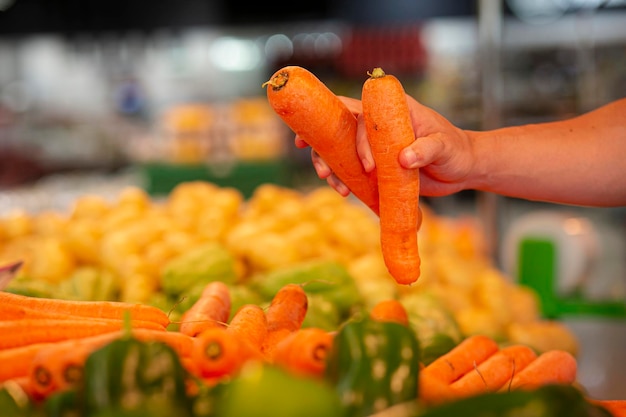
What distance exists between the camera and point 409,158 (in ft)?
5.04

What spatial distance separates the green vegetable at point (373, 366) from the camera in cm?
96

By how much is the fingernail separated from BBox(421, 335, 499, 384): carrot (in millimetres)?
404

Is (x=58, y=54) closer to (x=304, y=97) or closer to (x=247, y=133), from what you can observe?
(x=247, y=133)

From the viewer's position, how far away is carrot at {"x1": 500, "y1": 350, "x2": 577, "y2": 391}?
154 cm

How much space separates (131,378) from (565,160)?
135 cm

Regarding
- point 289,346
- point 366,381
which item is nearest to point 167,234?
point 289,346

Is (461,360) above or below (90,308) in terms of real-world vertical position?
below

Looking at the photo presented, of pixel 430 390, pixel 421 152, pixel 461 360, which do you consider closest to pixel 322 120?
pixel 421 152

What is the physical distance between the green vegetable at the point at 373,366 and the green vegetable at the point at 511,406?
0.52 ft

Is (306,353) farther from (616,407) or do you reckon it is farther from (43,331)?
(616,407)

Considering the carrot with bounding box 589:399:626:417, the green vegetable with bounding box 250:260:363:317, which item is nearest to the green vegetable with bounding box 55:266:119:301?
the green vegetable with bounding box 250:260:363:317

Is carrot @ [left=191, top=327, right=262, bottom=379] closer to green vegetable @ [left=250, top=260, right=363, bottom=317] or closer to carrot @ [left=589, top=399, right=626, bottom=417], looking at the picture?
carrot @ [left=589, top=399, right=626, bottom=417]

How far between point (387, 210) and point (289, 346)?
604 millimetres

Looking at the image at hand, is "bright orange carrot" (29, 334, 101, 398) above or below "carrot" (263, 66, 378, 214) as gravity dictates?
below
